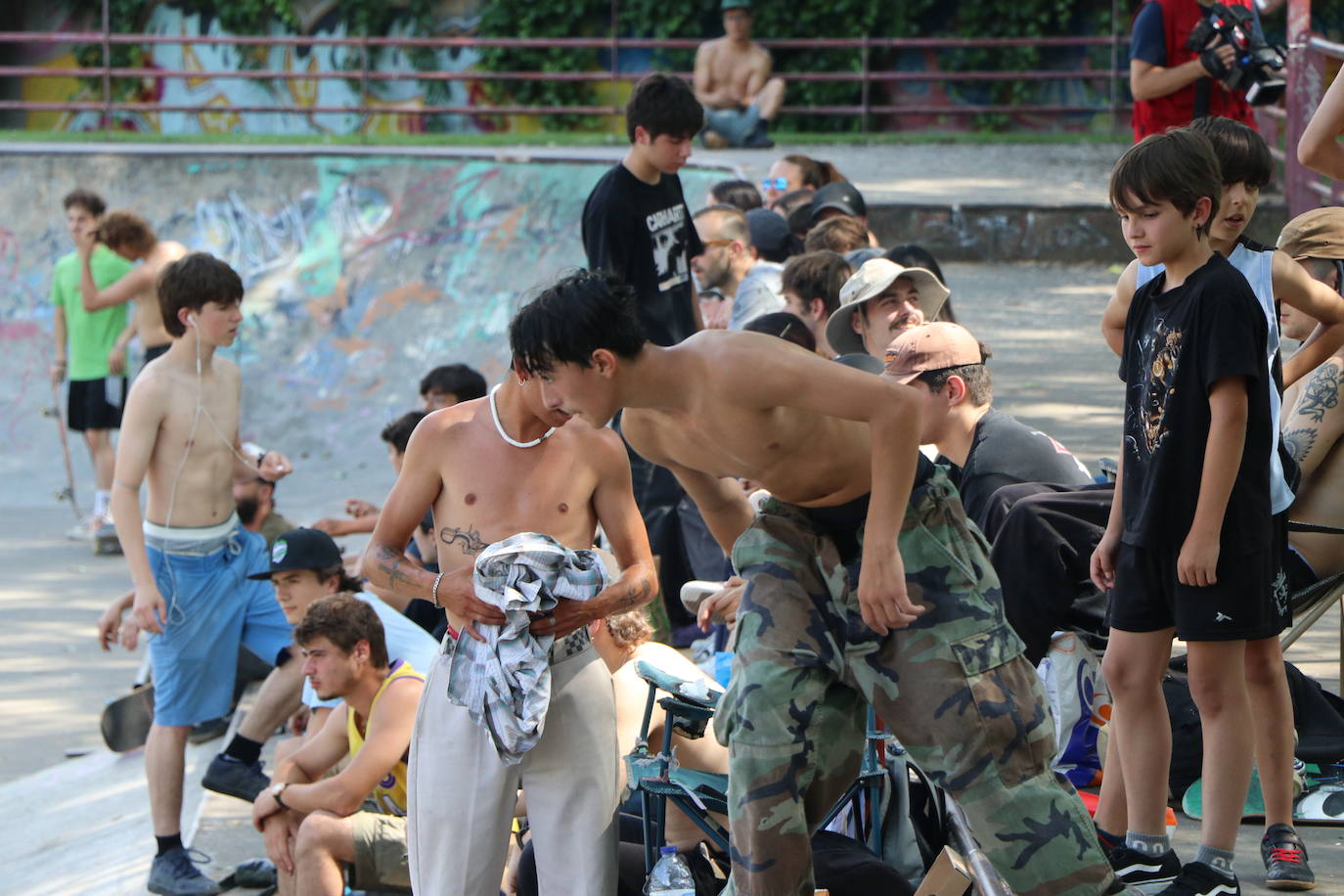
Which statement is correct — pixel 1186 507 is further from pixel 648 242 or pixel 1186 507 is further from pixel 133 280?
pixel 133 280

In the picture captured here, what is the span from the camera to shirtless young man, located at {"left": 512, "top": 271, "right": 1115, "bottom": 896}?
9.11 feet

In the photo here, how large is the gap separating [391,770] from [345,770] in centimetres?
24

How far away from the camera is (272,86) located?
19891mm

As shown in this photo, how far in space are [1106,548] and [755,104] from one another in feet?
40.8

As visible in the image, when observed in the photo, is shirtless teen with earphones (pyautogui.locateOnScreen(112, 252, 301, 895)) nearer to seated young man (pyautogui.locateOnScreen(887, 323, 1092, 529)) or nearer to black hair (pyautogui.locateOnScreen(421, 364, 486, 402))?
black hair (pyautogui.locateOnScreen(421, 364, 486, 402))

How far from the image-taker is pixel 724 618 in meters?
3.60

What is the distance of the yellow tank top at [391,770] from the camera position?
4746 millimetres

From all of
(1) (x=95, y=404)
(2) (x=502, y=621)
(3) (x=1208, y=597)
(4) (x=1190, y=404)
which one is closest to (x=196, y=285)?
(2) (x=502, y=621)

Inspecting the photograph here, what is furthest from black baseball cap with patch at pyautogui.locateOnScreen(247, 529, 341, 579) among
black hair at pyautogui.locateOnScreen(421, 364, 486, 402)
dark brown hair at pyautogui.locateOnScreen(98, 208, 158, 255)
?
dark brown hair at pyautogui.locateOnScreen(98, 208, 158, 255)

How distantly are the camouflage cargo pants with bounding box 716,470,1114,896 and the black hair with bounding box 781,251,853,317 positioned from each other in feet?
9.78

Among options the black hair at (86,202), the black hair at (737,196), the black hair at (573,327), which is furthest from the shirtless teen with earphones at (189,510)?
the black hair at (86,202)

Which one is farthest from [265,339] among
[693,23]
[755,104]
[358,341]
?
[693,23]

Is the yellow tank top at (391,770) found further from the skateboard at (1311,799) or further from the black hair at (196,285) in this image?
the skateboard at (1311,799)

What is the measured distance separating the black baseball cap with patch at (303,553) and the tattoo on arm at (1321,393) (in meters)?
3.43
